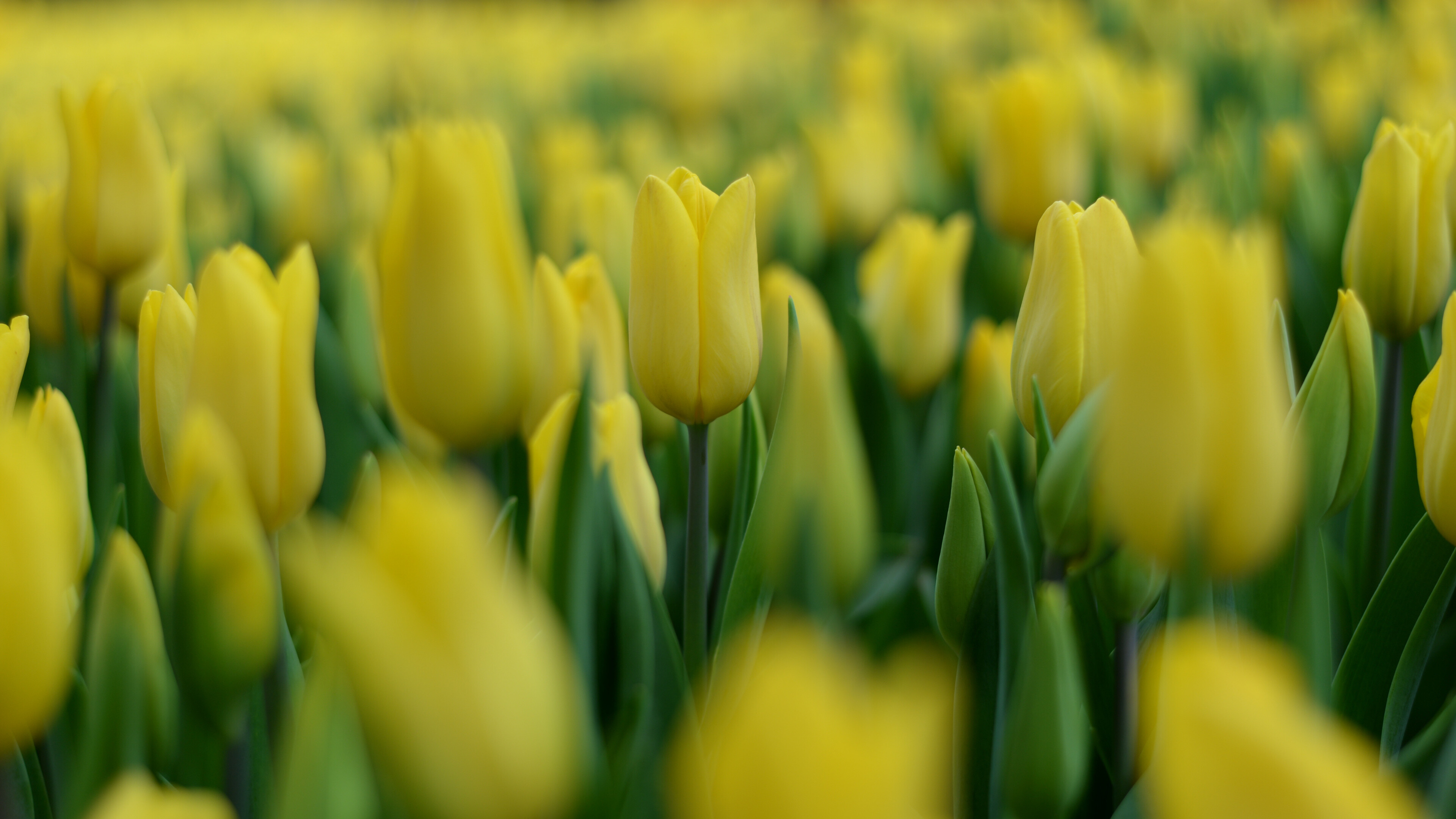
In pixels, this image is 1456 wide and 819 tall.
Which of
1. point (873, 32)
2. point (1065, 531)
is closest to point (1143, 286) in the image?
point (1065, 531)

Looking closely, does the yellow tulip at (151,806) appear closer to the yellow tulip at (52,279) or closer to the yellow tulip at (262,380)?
the yellow tulip at (262,380)

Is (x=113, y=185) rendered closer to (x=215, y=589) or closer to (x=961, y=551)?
(x=215, y=589)

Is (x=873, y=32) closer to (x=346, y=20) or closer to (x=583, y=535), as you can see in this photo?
(x=346, y=20)

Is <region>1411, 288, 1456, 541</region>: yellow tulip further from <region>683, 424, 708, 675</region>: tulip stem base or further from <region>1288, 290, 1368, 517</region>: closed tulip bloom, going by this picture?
<region>683, 424, 708, 675</region>: tulip stem base

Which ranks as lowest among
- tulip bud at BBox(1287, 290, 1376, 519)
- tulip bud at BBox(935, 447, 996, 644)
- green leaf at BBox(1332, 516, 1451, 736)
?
green leaf at BBox(1332, 516, 1451, 736)

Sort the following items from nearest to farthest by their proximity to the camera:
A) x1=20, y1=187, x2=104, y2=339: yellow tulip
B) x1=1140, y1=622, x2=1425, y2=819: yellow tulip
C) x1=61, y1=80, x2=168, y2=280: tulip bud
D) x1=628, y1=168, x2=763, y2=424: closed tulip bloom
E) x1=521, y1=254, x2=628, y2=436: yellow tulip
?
x1=1140, y1=622, x2=1425, y2=819: yellow tulip
x1=628, y1=168, x2=763, y2=424: closed tulip bloom
x1=521, y1=254, x2=628, y2=436: yellow tulip
x1=61, y1=80, x2=168, y2=280: tulip bud
x1=20, y1=187, x2=104, y2=339: yellow tulip

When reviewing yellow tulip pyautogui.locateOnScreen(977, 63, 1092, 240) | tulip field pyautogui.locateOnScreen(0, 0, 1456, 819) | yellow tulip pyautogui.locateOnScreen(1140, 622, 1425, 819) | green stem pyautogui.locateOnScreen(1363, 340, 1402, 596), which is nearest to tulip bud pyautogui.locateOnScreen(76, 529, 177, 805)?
tulip field pyautogui.locateOnScreen(0, 0, 1456, 819)

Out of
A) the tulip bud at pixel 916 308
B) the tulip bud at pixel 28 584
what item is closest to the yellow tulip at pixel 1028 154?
the tulip bud at pixel 916 308
